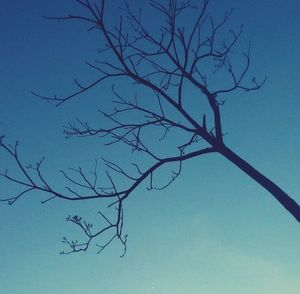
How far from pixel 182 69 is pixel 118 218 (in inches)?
78.6

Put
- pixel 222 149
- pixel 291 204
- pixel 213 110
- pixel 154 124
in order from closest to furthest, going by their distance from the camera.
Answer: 1. pixel 291 204
2. pixel 222 149
3. pixel 213 110
4. pixel 154 124

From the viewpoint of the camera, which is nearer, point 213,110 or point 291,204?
point 291,204

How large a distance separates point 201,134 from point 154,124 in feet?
2.45

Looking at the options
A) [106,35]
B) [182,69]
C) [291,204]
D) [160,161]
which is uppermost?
[106,35]

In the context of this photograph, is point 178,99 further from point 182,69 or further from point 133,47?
point 133,47

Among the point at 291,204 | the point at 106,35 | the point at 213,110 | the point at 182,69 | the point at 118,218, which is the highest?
the point at 106,35

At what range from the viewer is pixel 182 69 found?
496 centimetres

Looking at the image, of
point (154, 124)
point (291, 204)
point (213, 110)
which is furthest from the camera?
point (154, 124)

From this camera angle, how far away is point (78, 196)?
4.54 m

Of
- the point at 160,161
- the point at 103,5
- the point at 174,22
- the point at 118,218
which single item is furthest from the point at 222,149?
the point at 103,5

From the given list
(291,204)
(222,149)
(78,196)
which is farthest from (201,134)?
(78,196)

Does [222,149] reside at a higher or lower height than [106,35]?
lower

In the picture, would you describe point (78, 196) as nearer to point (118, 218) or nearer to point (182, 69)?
point (118, 218)

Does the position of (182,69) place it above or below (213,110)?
above
